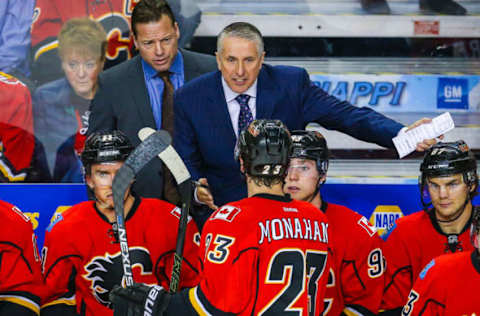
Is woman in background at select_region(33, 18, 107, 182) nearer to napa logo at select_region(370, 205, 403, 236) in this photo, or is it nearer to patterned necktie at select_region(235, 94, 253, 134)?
patterned necktie at select_region(235, 94, 253, 134)

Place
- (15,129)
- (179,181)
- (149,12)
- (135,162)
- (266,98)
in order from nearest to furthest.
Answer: (135,162)
(179,181)
(266,98)
(149,12)
(15,129)

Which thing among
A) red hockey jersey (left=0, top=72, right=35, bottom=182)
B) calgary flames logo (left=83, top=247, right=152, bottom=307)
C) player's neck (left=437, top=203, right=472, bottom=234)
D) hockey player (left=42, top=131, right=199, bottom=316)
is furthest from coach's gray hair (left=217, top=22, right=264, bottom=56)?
red hockey jersey (left=0, top=72, right=35, bottom=182)

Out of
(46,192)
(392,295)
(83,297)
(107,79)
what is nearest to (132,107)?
(107,79)

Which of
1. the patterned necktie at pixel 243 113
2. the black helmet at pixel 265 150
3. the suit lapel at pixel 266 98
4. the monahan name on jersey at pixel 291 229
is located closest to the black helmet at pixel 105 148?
the patterned necktie at pixel 243 113

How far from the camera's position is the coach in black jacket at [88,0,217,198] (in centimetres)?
429

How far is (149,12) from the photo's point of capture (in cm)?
427

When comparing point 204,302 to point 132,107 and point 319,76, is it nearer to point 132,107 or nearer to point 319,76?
point 132,107

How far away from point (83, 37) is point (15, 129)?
28.3 inches

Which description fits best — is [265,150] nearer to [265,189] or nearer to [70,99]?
[265,189]

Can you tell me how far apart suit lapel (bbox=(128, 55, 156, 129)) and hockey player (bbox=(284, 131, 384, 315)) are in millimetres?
976

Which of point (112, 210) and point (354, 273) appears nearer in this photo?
point (354, 273)

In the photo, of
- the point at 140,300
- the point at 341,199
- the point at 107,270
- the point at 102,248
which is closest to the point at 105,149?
the point at 102,248

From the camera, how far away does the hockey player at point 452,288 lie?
328 centimetres

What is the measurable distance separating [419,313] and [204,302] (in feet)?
3.20
